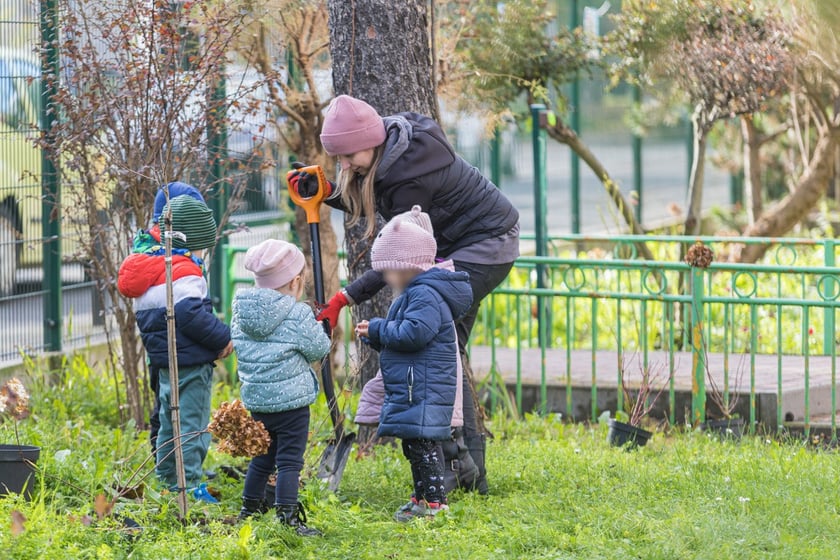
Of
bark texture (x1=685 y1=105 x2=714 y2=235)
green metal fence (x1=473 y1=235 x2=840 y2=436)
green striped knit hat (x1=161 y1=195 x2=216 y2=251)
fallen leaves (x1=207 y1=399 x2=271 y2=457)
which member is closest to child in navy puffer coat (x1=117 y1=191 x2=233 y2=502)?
green striped knit hat (x1=161 y1=195 x2=216 y2=251)

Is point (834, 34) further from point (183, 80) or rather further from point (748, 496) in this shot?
point (183, 80)

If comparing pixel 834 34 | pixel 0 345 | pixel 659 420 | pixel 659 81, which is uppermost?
pixel 659 81

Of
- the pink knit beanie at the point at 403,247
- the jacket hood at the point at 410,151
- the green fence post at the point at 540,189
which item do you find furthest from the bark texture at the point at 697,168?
the pink knit beanie at the point at 403,247

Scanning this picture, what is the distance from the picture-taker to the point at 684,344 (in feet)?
26.3

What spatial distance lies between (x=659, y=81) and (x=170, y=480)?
5755mm

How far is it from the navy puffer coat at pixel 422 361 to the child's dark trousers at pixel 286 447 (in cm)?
30

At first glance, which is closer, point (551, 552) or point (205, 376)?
point (551, 552)

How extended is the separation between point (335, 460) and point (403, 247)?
1008mm

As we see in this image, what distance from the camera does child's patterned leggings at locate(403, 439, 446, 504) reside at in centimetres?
437

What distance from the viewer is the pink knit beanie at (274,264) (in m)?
4.20

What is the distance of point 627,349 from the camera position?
328 inches

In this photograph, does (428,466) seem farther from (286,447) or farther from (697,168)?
(697,168)

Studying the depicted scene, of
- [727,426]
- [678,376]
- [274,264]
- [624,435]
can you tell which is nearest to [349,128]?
[274,264]

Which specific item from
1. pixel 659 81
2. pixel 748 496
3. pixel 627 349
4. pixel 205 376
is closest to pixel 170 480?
pixel 205 376
